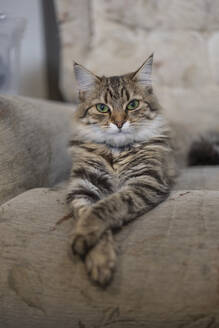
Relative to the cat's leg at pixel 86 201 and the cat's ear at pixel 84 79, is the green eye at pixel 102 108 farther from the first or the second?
the cat's leg at pixel 86 201

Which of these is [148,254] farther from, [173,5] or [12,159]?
[173,5]

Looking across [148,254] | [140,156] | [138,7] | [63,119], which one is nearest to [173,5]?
[138,7]

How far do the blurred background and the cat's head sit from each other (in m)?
0.65

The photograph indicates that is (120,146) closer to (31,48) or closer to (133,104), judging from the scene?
(133,104)

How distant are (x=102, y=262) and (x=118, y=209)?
0.57 feet

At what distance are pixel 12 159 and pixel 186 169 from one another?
79 cm

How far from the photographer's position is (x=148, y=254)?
2.52ft

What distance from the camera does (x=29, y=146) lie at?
1.21 meters

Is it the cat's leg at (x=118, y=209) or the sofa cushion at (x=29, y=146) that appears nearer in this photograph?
the cat's leg at (x=118, y=209)

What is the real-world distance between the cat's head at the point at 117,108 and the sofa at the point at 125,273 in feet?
1.08

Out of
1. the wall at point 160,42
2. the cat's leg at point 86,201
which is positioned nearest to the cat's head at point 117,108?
the cat's leg at point 86,201

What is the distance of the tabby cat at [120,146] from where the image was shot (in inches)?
40.1

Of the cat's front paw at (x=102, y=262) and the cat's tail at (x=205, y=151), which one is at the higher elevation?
the cat's front paw at (x=102, y=262)

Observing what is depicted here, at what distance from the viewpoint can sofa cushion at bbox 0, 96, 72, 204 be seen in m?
1.11
